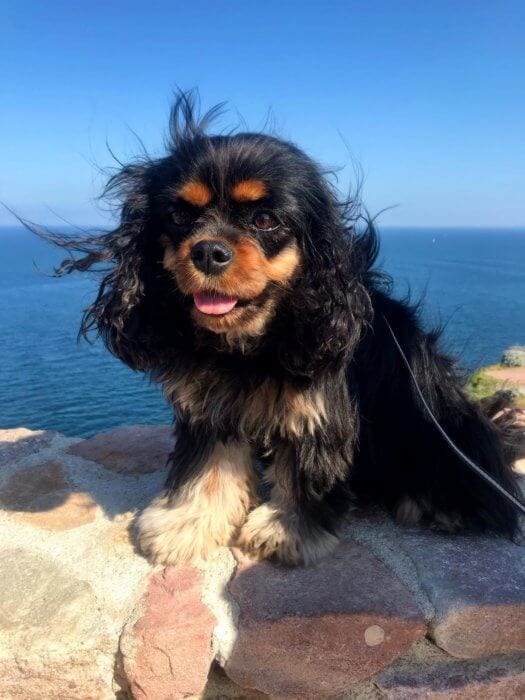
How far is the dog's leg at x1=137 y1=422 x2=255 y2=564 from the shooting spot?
2.55 meters

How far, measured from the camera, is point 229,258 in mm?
2162

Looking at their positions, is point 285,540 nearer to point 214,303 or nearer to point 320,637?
point 320,637

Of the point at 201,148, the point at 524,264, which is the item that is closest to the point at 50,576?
the point at 201,148

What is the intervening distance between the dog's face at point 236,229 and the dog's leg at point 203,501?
701mm

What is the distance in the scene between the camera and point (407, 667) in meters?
2.08

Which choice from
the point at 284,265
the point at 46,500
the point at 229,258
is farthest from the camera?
the point at 46,500

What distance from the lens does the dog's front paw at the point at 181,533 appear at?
2473 mm

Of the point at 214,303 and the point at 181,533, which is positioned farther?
the point at 181,533

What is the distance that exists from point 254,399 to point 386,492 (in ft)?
2.72

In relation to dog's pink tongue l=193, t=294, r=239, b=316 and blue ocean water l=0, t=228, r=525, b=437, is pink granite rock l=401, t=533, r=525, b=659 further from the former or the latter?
dog's pink tongue l=193, t=294, r=239, b=316

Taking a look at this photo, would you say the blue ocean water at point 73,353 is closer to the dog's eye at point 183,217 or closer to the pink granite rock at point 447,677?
the dog's eye at point 183,217

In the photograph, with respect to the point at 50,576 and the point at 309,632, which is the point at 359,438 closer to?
the point at 309,632

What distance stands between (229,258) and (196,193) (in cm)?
36

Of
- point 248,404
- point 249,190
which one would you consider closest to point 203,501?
point 248,404
